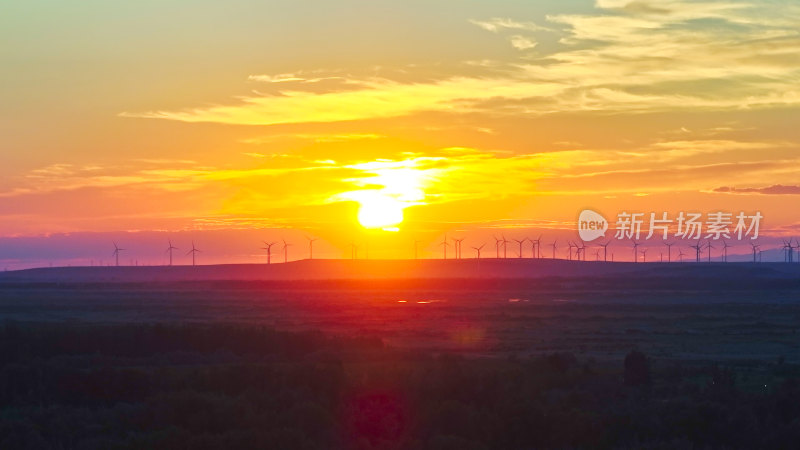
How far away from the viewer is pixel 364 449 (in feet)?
76.0

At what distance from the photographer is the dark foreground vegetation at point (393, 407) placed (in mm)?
24109

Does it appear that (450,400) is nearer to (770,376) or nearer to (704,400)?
(704,400)

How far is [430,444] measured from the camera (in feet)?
76.0

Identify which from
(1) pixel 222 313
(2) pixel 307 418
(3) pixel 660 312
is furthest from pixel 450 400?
(3) pixel 660 312

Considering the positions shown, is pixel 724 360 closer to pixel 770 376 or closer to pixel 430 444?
pixel 770 376

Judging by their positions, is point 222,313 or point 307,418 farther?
point 222,313

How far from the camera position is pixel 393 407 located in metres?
27.9

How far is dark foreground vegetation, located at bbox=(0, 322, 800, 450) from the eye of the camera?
24.1 metres

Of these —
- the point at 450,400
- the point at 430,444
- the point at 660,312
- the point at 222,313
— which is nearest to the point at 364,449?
the point at 430,444

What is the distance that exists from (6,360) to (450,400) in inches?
885

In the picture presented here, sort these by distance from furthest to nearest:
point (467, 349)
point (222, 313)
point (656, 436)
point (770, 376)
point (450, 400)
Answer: point (222, 313) → point (467, 349) → point (770, 376) → point (450, 400) → point (656, 436)

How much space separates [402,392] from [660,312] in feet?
285

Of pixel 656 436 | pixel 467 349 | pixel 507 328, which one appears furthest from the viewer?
pixel 507 328

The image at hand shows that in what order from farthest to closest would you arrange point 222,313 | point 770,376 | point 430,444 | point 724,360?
point 222,313, point 724,360, point 770,376, point 430,444
